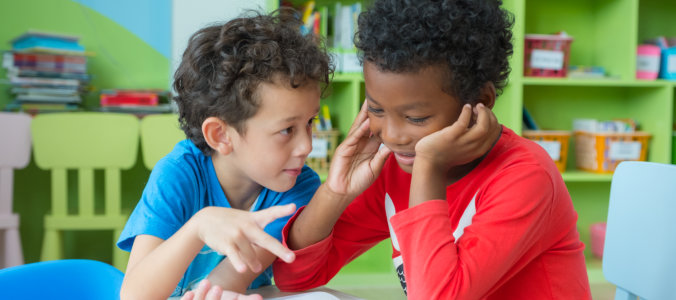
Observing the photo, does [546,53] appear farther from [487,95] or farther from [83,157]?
[83,157]

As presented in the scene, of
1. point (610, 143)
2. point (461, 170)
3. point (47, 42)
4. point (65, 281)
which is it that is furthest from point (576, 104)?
point (65, 281)

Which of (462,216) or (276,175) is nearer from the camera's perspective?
(462,216)

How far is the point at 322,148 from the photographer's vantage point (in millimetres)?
2340

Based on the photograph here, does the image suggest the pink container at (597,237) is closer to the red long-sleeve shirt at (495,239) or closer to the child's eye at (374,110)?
the red long-sleeve shirt at (495,239)

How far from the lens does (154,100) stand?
7.68ft

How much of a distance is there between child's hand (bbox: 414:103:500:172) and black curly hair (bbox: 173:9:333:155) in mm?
273

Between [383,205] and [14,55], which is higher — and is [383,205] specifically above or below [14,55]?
below

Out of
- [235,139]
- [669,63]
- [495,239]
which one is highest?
[669,63]

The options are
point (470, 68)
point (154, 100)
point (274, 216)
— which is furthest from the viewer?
point (154, 100)

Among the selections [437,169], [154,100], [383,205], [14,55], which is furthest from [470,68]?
[14,55]

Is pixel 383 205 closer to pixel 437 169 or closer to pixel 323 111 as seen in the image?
pixel 437 169

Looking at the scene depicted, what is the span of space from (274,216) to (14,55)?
2.06 meters

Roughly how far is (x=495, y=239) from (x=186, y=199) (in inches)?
19.8

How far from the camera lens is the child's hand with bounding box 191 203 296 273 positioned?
0.62 meters
